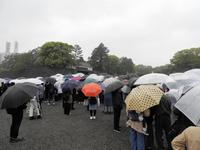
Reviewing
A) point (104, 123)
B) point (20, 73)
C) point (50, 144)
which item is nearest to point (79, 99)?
point (104, 123)

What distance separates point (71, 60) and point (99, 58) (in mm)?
13126

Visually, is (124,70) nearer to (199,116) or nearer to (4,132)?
(4,132)

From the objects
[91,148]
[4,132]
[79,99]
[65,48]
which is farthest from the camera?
[65,48]

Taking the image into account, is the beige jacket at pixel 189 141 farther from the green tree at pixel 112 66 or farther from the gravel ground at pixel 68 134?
the green tree at pixel 112 66

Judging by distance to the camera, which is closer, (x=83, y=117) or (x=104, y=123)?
(x=104, y=123)

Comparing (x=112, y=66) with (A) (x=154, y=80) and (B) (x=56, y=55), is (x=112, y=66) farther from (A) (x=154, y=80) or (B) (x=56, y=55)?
(A) (x=154, y=80)

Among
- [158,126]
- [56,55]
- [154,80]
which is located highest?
[56,55]

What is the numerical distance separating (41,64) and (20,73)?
5461 millimetres

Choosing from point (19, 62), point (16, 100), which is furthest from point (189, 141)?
point (19, 62)

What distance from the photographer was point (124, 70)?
90750 millimetres

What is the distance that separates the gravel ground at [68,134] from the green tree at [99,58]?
67.2 m

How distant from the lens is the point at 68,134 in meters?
9.41


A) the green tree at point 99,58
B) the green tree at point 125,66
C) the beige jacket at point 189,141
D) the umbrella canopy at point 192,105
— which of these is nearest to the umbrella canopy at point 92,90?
the umbrella canopy at point 192,105

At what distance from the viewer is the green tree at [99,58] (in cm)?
8000
